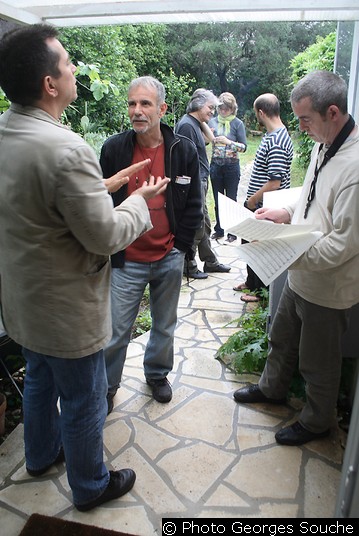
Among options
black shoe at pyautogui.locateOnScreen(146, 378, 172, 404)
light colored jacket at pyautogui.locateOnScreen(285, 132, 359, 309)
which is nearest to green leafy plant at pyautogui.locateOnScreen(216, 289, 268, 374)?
black shoe at pyautogui.locateOnScreen(146, 378, 172, 404)

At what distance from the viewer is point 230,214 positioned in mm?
2109

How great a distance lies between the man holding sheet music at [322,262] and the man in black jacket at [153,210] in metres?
0.50

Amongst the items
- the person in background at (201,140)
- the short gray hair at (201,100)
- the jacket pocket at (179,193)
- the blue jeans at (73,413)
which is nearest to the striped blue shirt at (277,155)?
the person in background at (201,140)

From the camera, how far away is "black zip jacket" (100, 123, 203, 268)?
2.33 metres

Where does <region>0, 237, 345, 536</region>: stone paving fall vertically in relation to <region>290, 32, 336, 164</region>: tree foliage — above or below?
below

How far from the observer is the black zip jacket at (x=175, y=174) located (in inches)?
91.8

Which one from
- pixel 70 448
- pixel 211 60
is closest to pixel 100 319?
pixel 70 448

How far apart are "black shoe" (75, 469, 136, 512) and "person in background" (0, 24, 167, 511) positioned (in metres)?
0.04

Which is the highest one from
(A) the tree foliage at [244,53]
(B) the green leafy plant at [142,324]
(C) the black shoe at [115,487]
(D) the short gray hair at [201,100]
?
(A) the tree foliage at [244,53]

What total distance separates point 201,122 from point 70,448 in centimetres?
384

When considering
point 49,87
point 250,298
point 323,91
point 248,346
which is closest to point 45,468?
point 248,346

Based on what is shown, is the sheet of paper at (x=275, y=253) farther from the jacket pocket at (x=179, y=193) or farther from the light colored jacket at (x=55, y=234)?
the jacket pocket at (x=179, y=193)

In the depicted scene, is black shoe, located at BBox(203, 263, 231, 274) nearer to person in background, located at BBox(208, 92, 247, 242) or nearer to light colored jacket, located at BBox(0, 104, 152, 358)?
person in background, located at BBox(208, 92, 247, 242)

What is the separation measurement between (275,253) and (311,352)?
682 millimetres
